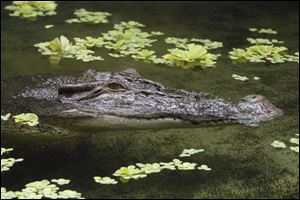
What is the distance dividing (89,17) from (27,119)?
275cm

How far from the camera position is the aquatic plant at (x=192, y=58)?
3.74 metres

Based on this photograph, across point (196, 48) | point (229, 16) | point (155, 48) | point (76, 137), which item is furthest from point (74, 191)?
point (229, 16)

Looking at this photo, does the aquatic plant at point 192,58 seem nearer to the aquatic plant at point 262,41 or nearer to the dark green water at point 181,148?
the dark green water at point 181,148

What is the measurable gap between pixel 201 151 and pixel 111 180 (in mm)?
646

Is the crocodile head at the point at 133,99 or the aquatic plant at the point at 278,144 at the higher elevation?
the crocodile head at the point at 133,99

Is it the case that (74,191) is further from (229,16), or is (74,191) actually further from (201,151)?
(229,16)

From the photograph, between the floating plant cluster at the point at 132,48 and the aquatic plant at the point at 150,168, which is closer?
the aquatic plant at the point at 150,168

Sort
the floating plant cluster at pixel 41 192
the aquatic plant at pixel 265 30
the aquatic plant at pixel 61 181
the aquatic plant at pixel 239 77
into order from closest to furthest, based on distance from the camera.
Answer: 1. the floating plant cluster at pixel 41 192
2. the aquatic plant at pixel 61 181
3. the aquatic plant at pixel 239 77
4. the aquatic plant at pixel 265 30

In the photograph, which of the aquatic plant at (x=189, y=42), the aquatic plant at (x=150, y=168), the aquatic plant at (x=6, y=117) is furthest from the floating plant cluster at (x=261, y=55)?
the aquatic plant at (x=6, y=117)

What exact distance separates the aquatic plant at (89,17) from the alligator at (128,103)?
2.22 metres

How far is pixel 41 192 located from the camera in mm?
2797

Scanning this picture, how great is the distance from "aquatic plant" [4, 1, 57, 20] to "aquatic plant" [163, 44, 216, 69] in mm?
2637

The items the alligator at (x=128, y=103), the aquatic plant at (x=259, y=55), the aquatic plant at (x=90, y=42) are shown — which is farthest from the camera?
the aquatic plant at (x=90, y=42)

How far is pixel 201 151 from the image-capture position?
3.28m
